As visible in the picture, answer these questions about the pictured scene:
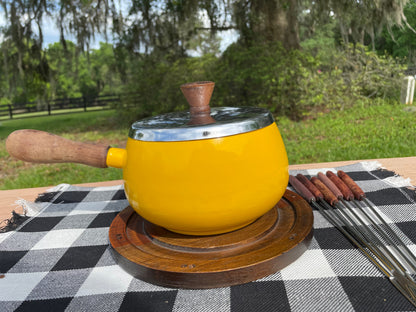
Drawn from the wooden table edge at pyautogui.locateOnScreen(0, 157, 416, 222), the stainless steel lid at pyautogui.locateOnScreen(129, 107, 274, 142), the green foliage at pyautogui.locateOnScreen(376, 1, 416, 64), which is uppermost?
the green foliage at pyautogui.locateOnScreen(376, 1, 416, 64)

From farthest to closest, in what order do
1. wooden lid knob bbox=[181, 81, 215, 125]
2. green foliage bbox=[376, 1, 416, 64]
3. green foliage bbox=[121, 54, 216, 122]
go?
1. green foliage bbox=[376, 1, 416, 64]
2. green foliage bbox=[121, 54, 216, 122]
3. wooden lid knob bbox=[181, 81, 215, 125]

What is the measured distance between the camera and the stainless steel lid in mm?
570

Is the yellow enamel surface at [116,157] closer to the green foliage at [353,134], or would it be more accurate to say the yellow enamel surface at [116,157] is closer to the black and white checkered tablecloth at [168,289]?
the black and white checkered tablecloth at [168,289]

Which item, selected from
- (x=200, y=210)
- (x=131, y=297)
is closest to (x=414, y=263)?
(x=200, y=210)

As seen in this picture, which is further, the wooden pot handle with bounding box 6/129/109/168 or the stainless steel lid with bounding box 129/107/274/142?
the wooden pot handle with bounding box 6/129/109/168

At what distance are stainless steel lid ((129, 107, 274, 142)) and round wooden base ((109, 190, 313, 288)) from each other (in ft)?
0.70

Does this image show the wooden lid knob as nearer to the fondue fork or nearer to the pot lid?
the pot lid

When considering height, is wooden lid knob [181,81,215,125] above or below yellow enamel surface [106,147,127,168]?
above

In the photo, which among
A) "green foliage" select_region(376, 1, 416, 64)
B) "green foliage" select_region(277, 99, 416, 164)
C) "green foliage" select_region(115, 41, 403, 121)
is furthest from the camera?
"green foliage" select_region(376, 1, 416, 64)

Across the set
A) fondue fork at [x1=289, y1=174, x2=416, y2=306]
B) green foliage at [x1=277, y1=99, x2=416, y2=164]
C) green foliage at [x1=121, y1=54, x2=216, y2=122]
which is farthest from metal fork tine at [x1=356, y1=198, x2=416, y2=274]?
green foliage at [x1=121, y1=54, x2=216, y2=122]

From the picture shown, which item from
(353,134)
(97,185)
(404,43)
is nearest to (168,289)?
(97,185)

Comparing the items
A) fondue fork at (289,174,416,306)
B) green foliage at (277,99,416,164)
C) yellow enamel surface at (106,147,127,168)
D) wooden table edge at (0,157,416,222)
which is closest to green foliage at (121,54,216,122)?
green foliage at (277,99,416,164)

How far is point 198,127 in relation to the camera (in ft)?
1.87

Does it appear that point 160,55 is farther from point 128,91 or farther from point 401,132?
point 401,132
